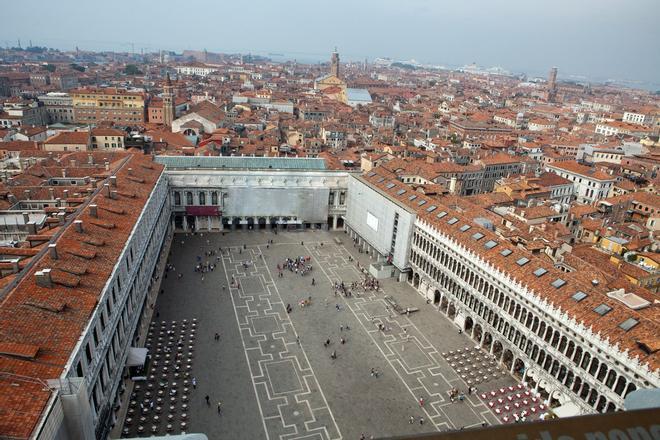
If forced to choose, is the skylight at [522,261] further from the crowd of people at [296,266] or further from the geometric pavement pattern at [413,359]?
the crowd of people at [296,266]

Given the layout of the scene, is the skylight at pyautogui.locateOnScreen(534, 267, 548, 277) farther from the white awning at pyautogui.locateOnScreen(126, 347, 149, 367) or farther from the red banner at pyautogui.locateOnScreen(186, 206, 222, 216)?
the red banner at pyautogui.locateOnScreen(186, 206, 222, 216)

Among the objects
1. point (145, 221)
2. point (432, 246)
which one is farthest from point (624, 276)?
point (145, 221)

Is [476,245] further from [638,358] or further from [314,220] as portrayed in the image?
[314,220]

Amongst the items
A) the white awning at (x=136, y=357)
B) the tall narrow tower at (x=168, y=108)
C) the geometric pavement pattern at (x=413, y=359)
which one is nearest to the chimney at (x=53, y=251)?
the white awning at (x=136, y=357)

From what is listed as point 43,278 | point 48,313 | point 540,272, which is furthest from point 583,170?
point 48,313

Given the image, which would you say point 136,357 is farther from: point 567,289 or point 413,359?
point 567,289

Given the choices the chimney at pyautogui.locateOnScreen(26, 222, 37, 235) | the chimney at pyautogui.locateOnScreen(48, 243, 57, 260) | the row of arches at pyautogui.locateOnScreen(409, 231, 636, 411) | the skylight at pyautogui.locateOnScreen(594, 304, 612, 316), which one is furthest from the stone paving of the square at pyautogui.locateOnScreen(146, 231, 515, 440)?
the chimney at pyautogui.locateOnScreen(48, 243, 57, 260)

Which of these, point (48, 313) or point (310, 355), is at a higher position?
point (48, 313)

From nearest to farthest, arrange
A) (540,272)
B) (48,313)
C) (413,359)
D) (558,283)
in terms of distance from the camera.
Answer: (48,313) → (558,283) → (540,272) → (413,359)
